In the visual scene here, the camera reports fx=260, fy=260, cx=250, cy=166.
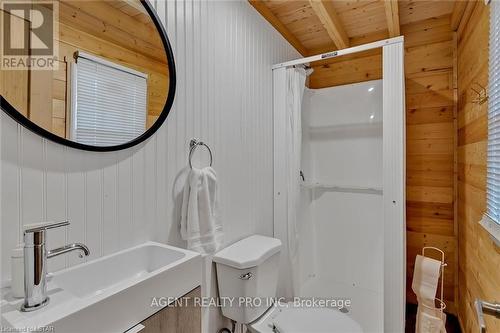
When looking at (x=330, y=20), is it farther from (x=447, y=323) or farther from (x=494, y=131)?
(x=447, y=323)

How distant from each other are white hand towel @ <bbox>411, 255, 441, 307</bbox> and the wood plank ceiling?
71.9 inches

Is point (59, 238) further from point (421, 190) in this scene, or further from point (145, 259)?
point (421, 190)

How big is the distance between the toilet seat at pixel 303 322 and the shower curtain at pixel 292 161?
1.63ft

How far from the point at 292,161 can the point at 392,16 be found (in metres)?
1.38

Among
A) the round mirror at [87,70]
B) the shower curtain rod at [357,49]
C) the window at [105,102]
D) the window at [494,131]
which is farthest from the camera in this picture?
the shower curtain rod at [357,49]

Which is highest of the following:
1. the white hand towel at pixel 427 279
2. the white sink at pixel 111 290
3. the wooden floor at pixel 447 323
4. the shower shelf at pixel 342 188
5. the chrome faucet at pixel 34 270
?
the shower shelf at pixel 342 188

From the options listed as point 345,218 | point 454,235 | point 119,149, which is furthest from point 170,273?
point 454,235

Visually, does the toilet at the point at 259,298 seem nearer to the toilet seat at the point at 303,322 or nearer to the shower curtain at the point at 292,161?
the toilet seat at the point at 303,322

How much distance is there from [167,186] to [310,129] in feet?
5.99

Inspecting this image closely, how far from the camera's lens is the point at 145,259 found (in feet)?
3.70

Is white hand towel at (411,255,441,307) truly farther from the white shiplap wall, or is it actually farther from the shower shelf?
the white shiplap wall

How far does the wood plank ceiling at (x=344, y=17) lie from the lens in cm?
200

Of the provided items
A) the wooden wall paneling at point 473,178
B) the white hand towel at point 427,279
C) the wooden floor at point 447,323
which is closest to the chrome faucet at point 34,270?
the wooden wall paneling at point 473,178

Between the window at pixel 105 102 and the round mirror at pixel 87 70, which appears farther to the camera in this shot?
the window at pixel 105 102
